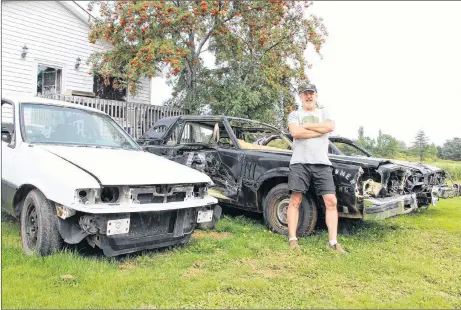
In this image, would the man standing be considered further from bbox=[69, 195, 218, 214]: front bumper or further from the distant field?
the distant field

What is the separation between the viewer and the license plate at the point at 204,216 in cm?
429

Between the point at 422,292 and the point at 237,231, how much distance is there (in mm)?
2444

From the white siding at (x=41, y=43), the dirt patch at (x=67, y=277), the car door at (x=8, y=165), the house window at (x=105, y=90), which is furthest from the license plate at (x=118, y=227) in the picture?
the house window at (x=105, y=90)

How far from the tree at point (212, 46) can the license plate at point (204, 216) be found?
271 inches

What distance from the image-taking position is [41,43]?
12.5 meters

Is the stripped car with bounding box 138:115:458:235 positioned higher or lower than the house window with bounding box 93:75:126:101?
lower

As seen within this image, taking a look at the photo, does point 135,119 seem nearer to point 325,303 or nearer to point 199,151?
point 199,151

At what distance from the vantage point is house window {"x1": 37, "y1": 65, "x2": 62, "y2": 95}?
507 inches

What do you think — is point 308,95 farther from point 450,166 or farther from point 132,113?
point 132,113

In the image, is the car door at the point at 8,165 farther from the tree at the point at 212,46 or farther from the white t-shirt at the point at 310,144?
the tree at the point at 212,46

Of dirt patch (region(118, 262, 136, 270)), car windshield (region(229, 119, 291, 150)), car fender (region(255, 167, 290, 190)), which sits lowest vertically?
dirt patch (region(118, 262, 136, 270))

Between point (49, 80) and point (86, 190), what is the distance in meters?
11.1

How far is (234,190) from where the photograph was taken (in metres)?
5.58

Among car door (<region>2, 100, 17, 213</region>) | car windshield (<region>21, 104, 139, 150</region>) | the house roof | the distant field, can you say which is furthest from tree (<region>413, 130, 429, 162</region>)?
the house roof
